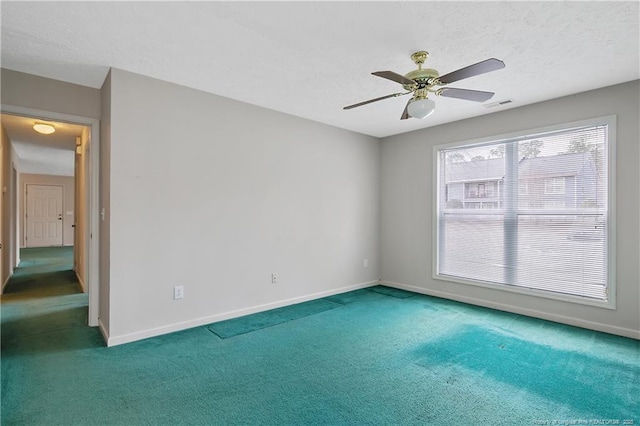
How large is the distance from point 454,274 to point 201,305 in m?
3.41

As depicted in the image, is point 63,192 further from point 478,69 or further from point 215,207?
point 478,69

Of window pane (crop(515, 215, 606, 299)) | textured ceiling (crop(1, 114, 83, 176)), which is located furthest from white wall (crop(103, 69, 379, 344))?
window pane (crop(515, 215, 606, 299))

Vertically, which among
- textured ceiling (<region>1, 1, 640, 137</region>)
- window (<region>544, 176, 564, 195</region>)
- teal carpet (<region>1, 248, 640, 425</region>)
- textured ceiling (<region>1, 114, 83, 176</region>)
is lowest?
teal carpet (<region>1, 248, 640, 425</region>)

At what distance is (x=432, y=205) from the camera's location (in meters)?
4.90

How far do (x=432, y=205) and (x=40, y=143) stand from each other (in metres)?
6.94

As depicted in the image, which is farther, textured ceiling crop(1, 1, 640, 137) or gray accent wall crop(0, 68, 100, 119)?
gray accent wall crop(0, 68, 100, 119)

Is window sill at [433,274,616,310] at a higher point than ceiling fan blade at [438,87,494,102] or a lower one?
lower


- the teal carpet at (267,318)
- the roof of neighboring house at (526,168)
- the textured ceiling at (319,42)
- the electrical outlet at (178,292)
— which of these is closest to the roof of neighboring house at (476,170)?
the roof of neighboring house at (526,168)

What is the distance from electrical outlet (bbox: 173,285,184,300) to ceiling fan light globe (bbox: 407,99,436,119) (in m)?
2.80

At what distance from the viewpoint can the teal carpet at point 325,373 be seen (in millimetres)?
2008

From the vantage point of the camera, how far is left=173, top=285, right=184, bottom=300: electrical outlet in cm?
335

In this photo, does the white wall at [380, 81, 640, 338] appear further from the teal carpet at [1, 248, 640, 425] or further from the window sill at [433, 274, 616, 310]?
the teal carpet at [1, 248, 640, 425]

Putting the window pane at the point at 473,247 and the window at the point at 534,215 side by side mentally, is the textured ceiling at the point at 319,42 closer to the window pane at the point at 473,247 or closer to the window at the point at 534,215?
the window at the point at 534,215

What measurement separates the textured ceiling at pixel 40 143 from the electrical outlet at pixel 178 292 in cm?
239
